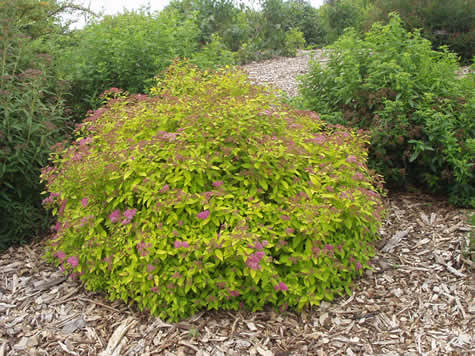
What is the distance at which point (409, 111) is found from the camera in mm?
4039

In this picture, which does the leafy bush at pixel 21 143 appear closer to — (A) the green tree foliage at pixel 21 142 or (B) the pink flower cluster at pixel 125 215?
(A) the green tree foliage at pixel 21 142

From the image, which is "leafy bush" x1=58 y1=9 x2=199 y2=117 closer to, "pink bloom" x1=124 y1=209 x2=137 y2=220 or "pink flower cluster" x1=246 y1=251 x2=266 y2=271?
"pink bloom" x1=124 y1=209 x2=137 y2=220

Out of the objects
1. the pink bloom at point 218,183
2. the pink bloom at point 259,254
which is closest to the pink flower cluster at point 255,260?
the pink bloom at point 259,254

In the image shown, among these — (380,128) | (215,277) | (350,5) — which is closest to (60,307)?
(215,277)

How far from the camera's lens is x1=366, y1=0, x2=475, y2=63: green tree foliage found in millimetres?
8133

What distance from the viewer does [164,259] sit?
8.45 ft

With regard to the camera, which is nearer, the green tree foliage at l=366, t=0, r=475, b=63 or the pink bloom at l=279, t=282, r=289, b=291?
the pink bloom at l=279, t=282, r=289, b=291

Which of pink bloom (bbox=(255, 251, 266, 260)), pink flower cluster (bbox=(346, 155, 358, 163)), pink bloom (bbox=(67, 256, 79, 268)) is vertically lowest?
pink bloom (bbox=(67, 256, 79, 268))

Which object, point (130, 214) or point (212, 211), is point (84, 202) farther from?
point (212, 211)

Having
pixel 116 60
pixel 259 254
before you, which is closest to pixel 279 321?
pixel 259 254

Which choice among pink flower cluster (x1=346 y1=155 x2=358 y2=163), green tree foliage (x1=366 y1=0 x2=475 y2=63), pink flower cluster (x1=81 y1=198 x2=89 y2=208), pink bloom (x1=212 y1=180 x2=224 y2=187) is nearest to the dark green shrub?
green tree foliage (x1=366 y1=0 x2=475 y2=63)

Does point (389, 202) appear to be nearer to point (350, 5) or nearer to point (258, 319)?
point (258, 319)

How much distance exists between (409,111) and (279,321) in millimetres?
2425

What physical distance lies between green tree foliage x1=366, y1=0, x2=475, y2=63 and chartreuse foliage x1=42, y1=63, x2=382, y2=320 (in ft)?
21.3
